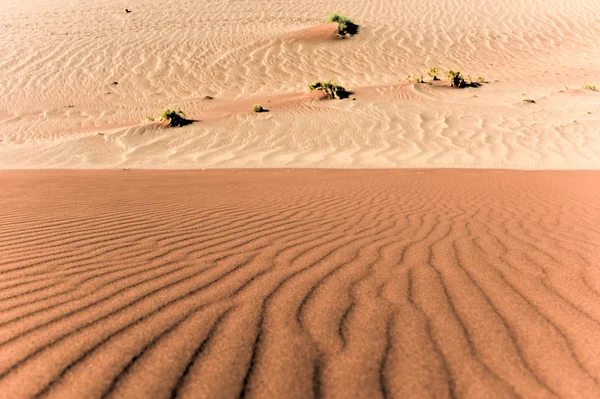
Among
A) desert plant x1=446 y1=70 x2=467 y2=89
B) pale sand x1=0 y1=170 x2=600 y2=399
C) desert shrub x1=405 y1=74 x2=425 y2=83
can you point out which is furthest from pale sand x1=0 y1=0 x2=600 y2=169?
pale sand x1=0 y1=170 x2=600 y2=399

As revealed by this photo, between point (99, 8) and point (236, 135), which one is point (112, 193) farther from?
point (99, 8)

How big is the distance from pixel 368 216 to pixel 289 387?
335 cm

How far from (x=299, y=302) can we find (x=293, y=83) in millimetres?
17480

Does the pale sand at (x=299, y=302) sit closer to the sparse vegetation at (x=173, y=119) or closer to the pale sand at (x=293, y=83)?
the pale sand at (x=293, y=83)

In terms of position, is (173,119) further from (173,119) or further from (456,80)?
(456,80)

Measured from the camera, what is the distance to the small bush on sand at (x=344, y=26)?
24.6 meters

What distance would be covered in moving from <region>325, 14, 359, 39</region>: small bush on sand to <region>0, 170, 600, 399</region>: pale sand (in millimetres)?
21484

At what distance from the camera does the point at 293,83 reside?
19047mm

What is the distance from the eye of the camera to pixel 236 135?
12.6 meters

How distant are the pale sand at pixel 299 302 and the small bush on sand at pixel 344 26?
2148 cm

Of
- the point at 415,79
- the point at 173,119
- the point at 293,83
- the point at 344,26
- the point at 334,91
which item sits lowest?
the point at 173,119

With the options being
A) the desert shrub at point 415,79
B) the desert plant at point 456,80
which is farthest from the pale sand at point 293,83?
the desert plant at point 456,80

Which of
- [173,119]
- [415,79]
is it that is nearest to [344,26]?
[415,79]

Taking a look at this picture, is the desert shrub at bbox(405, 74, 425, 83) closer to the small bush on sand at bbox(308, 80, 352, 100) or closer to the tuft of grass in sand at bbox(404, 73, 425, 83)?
the tuft of grass in sand at bbox(404, 73, 425, 83)
